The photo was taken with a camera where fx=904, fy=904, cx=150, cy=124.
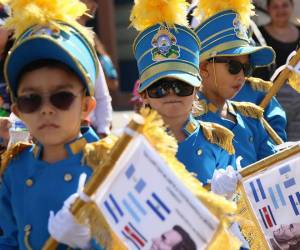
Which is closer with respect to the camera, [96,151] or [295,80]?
[96,151]

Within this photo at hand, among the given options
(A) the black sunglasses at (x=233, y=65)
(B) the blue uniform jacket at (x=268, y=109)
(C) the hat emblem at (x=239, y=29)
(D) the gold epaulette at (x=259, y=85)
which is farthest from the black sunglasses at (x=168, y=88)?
(D) the gold epaulette at (x=259, y=85)

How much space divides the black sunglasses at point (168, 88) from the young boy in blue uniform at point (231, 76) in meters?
0.65

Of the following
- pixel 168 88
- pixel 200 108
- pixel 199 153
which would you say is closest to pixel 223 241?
pixel 199 153

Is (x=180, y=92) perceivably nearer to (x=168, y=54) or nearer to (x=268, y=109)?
(x=168, y=54)

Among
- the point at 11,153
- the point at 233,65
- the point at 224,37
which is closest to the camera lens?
the point at 11,153

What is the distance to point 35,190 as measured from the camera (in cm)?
352

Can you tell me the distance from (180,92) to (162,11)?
18.9 inches

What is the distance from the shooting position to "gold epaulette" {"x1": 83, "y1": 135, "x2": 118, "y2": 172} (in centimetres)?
344

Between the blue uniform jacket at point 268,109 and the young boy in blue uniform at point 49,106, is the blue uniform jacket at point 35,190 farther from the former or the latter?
the blue uniform jacket at point 268,109

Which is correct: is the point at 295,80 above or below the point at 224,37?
below

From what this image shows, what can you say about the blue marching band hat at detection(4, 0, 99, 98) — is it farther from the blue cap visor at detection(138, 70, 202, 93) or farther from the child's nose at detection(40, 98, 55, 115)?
the blue cap visor at detection(138, 70, 202, 93)

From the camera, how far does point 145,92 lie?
4625 mm

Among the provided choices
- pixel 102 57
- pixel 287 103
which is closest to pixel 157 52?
pixel 102 57

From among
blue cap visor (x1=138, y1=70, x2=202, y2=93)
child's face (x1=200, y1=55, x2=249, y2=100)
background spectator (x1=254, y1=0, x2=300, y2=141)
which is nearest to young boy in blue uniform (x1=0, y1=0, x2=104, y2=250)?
blue cap visor (x1=138, y1=70, x2=202, y2=93)
